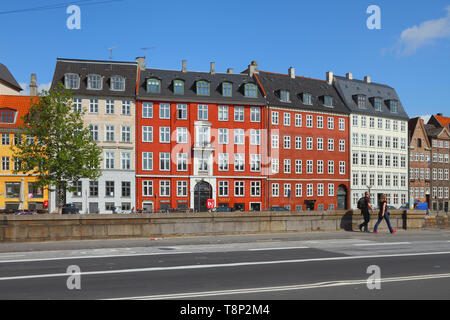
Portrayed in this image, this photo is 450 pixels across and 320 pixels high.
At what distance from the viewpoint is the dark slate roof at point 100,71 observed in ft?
188

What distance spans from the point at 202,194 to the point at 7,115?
83.1 ft

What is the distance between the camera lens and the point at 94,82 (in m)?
57.7

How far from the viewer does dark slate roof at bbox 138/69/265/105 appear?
5950 cm

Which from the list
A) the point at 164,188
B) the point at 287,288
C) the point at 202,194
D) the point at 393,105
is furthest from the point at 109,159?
the point at 287,288

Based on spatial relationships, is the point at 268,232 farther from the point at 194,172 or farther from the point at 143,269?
the point at 194,172

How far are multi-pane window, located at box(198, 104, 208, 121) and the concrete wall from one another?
37636mm

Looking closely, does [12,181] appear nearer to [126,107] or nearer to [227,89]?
[126,107]

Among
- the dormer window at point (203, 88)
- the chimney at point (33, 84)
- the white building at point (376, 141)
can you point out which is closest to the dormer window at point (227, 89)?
the dormer window at point (203, 88)

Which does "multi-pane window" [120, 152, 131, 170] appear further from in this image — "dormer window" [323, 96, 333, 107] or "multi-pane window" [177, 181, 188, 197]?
"dormer window" [323, 96, 333, 107]

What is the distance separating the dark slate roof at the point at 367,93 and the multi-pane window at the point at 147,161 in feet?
98.8

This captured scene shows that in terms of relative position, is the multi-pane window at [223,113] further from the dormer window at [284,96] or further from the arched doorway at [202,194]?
the arched doorway at [202,194]
